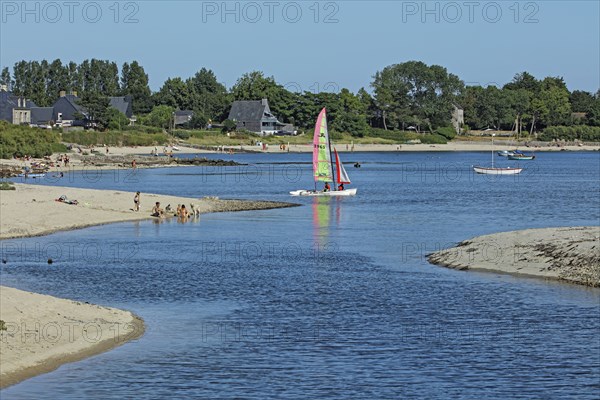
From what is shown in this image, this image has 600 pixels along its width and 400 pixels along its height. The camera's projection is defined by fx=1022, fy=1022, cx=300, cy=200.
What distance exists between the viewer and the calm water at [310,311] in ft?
88.7

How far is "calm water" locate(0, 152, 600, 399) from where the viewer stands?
2705cm

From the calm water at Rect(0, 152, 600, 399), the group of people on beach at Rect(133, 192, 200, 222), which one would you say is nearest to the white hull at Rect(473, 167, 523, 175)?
the calm water at Rect(0, 152, 600, 399)

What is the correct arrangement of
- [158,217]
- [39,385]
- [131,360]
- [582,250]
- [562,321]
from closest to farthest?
[39,385] < [131,360] < [562,321] < [582,250] < [158,217]

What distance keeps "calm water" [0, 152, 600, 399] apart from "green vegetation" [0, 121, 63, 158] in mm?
80014

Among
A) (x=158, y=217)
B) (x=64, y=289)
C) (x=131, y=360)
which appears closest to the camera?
(x=131, y=360)

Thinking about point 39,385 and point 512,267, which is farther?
point 512,267

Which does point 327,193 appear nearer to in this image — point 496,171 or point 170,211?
point 170,211

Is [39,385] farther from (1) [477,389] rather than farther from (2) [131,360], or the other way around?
(1) [477,389]

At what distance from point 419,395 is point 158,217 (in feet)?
158

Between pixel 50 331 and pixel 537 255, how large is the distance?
2437 cm

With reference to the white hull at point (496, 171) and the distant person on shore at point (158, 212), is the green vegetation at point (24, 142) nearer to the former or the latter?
the white hull at point (496, 171)

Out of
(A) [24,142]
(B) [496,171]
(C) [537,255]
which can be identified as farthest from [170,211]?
(B) [496,171]

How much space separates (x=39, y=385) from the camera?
2556cm

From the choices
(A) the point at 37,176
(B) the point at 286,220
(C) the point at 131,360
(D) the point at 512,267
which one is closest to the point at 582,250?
(D) the point at 512,267
